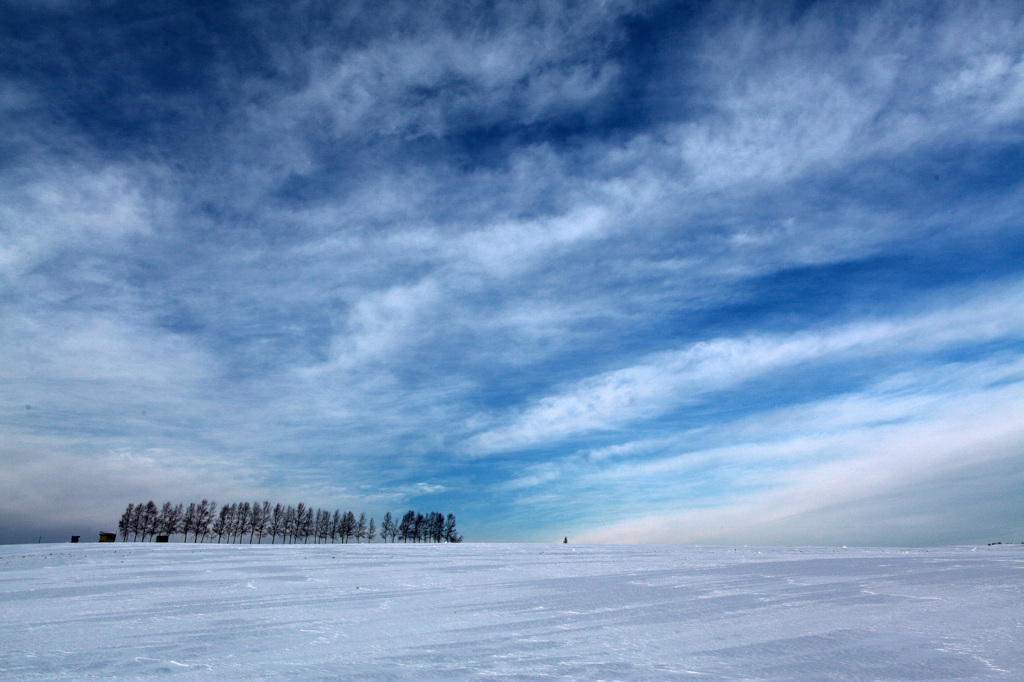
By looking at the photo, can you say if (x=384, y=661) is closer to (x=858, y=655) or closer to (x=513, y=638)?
(x=513, y=638)

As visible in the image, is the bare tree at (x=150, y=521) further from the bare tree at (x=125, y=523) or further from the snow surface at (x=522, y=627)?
the snow surface at (x=522, y=627)

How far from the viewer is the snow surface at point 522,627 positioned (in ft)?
22.6

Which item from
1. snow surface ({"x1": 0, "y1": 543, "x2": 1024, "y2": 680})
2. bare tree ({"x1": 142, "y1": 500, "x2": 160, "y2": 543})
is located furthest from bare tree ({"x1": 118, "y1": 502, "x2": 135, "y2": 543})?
snow surface ({"x1": 0, "y1": 543, "x2": 1024, "y2": 680})

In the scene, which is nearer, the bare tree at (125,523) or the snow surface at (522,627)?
the snow surface at (522,627)

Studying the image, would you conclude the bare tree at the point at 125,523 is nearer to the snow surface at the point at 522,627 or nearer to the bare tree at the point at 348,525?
the bare tree at the point at 348,525

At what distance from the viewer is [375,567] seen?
850 inches

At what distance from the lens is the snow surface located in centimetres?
688

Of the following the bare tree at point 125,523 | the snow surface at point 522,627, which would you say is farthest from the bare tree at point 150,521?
the snow surface at point 522,627

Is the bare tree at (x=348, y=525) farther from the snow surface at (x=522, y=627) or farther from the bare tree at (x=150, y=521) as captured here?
the snow surface at (x=522, y=627)

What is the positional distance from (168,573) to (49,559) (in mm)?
13304

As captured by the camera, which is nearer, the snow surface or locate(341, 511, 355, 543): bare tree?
the snow surface

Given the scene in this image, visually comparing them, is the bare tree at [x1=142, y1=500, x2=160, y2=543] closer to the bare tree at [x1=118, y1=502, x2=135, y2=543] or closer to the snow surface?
the bare tree at [x1=118, y1=502, x2=135, y2=543]

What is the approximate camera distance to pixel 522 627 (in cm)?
947

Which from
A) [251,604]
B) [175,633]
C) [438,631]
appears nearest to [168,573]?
[251,604]
